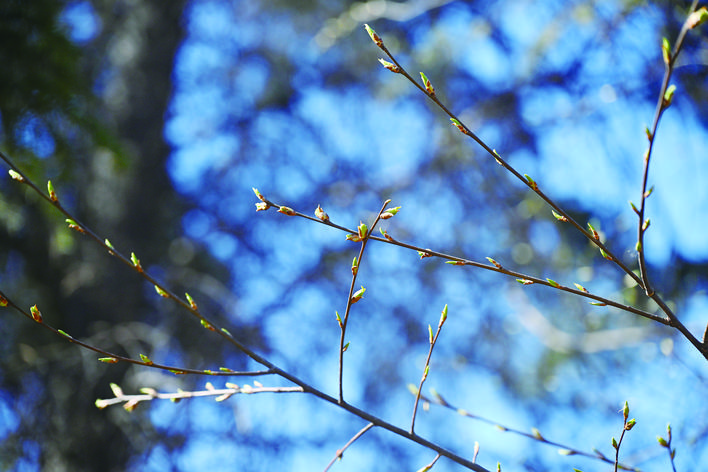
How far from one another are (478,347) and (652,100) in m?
2.29

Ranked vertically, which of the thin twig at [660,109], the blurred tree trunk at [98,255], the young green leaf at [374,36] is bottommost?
the thin twig at [660,109]

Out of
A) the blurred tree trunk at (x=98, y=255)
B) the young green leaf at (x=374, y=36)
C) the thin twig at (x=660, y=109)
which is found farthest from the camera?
the blurred tree trunk at (x=98, y=255)

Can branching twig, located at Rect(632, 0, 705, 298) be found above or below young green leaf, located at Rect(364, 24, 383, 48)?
below

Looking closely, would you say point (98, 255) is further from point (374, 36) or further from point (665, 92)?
point (665, 92)

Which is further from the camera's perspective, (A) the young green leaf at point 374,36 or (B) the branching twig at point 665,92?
(A) the young green leaf at point 374,36

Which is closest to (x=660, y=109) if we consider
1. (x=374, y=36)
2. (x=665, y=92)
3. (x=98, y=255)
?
(x=665, y=92)

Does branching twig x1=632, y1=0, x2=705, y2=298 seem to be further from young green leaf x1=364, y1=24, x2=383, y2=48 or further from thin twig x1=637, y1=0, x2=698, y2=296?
young green leaf x1=364, y1=24, x2=383, y2=48

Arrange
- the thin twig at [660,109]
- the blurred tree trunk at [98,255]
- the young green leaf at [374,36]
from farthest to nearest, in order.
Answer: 1. the blurred tree trunk at [98,255]
2. the young green leaf at [374,36]
3. the thin twig at [660,109]

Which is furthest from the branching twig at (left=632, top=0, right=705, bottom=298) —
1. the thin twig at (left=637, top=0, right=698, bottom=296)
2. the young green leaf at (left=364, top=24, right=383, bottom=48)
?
the young green leaf at (left=364, top=24, right=383, bottom=48)

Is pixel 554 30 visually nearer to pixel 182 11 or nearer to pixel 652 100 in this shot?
pixel 652 100

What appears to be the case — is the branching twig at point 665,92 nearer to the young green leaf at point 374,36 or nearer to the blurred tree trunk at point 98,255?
the young green leaf at point 374,36

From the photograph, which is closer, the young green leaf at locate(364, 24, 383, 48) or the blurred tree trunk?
the young green leaf at locate(364, 24, 383, 48)

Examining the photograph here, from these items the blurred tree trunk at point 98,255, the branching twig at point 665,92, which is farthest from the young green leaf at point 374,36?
the blurred tree trunk at point 98,255

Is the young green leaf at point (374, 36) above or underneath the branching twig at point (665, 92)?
above
